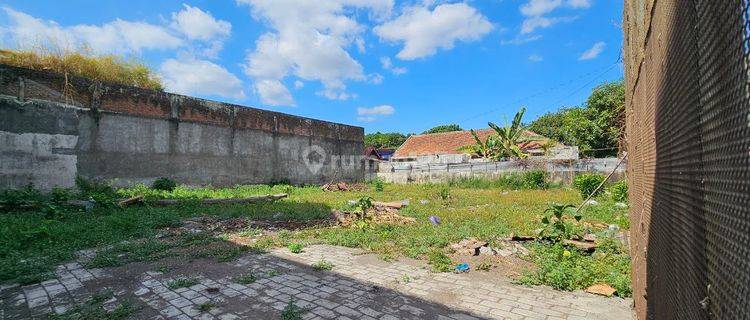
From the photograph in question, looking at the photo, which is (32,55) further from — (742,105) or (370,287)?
(742,105)

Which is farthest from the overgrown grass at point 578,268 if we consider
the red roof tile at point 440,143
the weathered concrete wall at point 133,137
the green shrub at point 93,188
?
the red roof tile at point 440,143

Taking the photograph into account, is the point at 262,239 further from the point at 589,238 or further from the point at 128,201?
the point at 128,201

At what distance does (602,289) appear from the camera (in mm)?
4105

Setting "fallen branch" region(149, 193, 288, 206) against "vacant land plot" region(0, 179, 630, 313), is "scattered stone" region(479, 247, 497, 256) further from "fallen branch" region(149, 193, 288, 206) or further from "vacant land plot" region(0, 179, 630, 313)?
"fallen branch" region(149, 193, 288, 206)

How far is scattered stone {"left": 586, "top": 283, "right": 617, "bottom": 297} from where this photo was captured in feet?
13.2

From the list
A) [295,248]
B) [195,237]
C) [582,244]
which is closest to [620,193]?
[582,244]

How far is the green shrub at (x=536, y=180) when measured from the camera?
18234 millimetres

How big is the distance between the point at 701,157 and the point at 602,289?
11.6 feet

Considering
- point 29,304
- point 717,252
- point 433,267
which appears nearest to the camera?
point 717,252

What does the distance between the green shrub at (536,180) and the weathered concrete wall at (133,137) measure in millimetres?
12493

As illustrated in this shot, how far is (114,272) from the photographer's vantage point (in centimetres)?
481

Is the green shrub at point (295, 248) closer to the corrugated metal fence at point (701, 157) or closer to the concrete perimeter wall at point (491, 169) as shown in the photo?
the corrugated metal fence at point (701, 157)

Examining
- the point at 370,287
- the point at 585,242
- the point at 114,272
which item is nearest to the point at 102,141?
the point at 114,272

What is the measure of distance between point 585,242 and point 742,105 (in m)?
5.98
